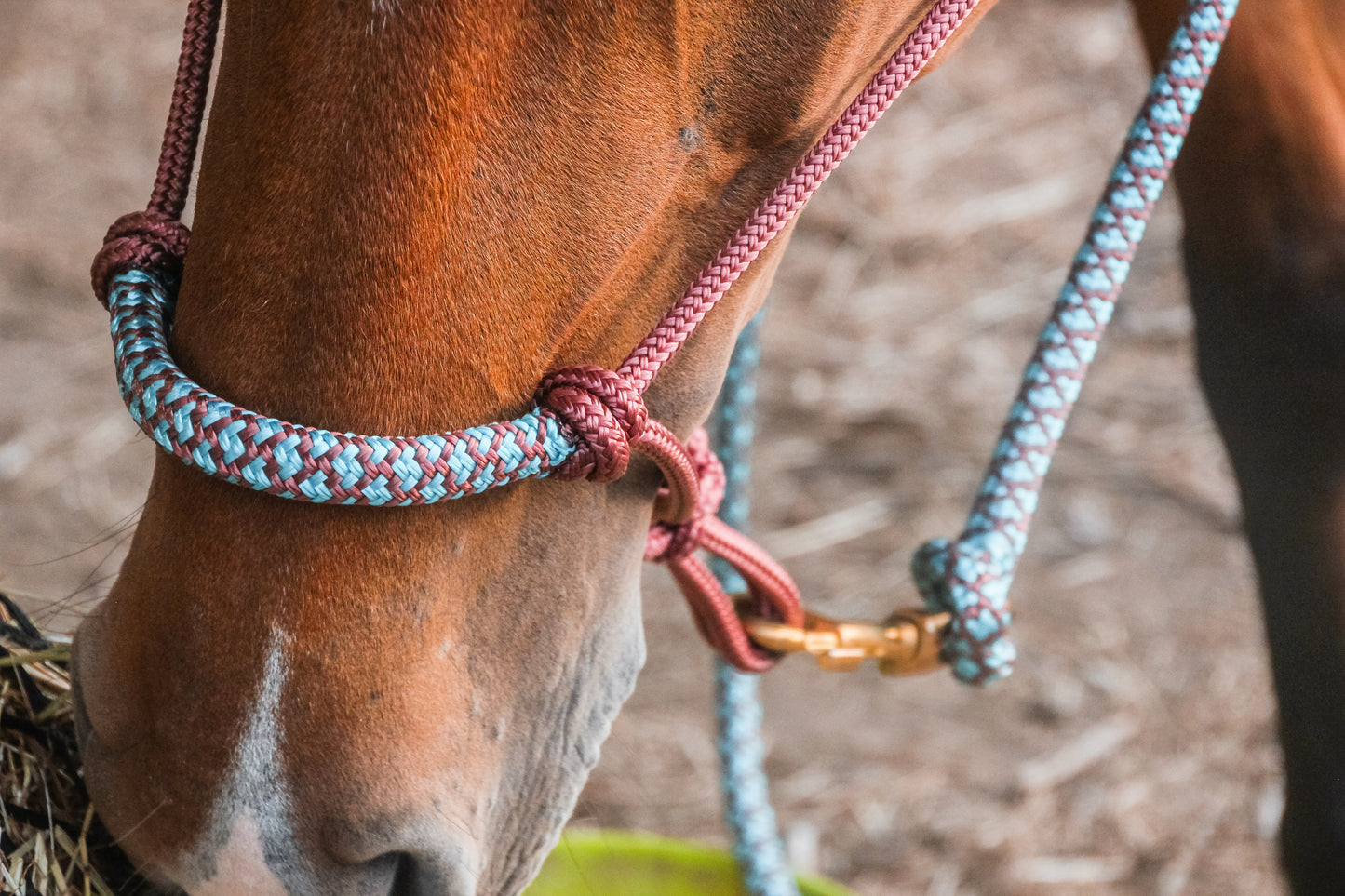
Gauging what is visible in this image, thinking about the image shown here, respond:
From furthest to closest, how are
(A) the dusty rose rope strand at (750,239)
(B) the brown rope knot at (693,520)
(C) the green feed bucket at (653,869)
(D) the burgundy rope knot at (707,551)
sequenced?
1. (C) the green feed bucket at (653,869)
2. (B) the brown rope knot at (693,520)
3. (D) the burgundy rope knot at (707,551)
4. (A) the dusty rose rope strand at (750,239)

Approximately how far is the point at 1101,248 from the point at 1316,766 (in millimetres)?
480

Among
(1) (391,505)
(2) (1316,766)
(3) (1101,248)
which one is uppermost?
(1) (391,505)

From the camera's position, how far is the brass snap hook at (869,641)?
3.51 feet

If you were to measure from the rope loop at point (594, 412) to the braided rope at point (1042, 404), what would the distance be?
1.44 ft

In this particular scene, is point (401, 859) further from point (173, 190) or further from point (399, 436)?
point (173, 190)

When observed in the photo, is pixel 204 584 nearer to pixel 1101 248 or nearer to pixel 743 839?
pixel 1101 248

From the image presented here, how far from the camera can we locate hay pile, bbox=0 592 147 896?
72cm

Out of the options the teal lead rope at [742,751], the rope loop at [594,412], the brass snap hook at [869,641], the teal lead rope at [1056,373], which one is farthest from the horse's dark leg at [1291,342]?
the rope loop at [594,412]

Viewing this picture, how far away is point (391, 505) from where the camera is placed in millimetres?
632

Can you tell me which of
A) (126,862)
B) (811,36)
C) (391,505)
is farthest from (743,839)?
(811,36)

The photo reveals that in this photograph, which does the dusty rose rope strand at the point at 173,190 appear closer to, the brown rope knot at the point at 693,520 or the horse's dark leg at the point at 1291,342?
the brown rope knot at the point at 693,520

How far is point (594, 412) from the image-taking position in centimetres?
66

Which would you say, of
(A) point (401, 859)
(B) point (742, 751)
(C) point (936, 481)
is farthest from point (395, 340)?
(C) point (936, 481)

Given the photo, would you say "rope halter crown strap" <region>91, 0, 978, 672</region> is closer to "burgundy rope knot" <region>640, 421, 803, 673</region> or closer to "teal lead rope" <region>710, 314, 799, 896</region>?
"burgundy rope knot" <region>640, 421, 803, 673</region>
